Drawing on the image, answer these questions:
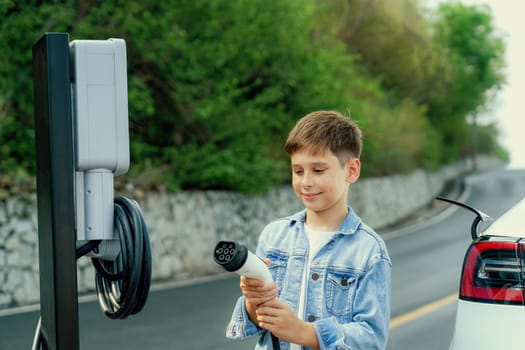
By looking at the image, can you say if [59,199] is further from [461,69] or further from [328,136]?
[461,69]

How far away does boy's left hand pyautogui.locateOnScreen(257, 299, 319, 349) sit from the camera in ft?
7.18

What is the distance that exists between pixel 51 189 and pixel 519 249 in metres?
1.57

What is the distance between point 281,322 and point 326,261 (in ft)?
1.01

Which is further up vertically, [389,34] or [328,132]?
[389,34]

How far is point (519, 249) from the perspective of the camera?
2.67 m

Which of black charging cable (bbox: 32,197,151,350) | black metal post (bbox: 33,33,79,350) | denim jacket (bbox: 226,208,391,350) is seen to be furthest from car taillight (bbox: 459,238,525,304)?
black metal post (bbox: 33,33,79,350)

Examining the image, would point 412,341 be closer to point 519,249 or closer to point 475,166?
point 519,249

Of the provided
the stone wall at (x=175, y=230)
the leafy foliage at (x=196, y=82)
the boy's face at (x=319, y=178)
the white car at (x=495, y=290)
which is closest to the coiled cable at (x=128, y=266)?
the boy's face at (x=319, y=178)

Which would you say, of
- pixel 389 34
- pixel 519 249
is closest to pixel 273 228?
pixel 519 249

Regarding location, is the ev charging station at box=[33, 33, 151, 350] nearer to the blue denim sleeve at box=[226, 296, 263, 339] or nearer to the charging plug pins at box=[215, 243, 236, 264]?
the blue denim sleeve at box=[226, 296, 263, 339]

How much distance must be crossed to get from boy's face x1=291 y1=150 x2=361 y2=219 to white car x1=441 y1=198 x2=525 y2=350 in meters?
0.69

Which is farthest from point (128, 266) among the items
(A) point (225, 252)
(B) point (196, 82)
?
(B) point (196, 82)

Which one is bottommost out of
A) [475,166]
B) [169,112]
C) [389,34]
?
[475,166]

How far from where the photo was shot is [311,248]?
248 centimetres
